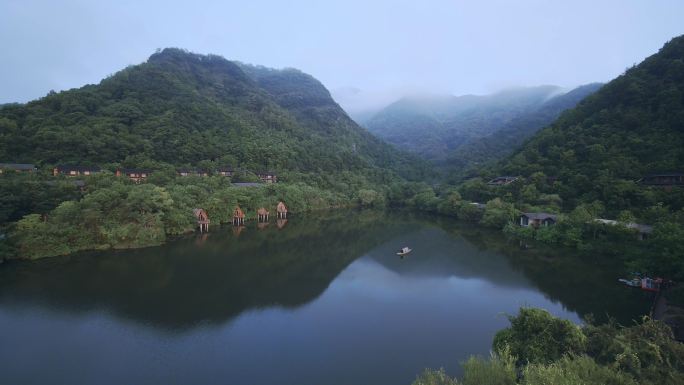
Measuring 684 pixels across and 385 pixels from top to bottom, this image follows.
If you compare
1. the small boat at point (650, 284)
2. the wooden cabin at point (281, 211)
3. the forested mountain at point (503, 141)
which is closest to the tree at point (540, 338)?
the small boat at point (650, 284)

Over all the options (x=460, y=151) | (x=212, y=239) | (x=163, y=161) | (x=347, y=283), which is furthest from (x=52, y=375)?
(x=460, y=151)

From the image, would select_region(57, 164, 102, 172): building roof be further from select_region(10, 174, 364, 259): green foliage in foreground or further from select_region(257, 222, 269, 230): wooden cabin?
select_region(257, 222, 269, 230): wooden cabin

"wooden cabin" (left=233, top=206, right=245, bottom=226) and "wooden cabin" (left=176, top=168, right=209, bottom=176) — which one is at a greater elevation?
"wooden cabin" (left=176, top=168, right=209, bottom=176)

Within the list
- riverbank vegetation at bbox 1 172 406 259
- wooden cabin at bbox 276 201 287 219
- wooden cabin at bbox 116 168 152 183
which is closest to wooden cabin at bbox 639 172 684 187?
wooden cabin at bbox 276 201 287 219

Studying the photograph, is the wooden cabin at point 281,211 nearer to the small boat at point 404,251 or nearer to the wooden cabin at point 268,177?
the wooden cabin at point 268,177

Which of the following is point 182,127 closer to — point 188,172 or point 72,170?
point 188,172

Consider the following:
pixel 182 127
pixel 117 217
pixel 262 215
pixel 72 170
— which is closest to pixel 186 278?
pixel 117 217

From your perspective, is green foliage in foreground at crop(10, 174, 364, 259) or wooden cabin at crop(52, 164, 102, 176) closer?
green foliage in foreground at crop(10, 174, 364, 259)
